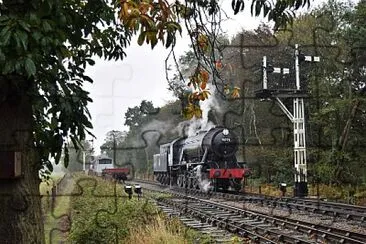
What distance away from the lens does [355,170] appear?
15781 mm

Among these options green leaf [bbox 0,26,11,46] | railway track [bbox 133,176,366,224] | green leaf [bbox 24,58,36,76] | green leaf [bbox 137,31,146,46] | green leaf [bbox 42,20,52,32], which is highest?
green leaf [bbox 42,20,52,32]

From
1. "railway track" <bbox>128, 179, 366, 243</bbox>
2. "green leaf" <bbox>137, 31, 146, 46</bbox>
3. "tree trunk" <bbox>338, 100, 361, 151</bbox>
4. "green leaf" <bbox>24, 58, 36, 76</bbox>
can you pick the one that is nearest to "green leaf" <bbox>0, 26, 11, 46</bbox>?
"green leaf" <bbox>24, 58, 36, 76</bbox>

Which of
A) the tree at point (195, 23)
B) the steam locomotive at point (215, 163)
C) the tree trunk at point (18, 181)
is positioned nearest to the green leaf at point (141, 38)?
the tree at point (195, 23)

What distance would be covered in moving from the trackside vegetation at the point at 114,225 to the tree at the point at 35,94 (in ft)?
8.84

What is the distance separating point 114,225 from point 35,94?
4257mm

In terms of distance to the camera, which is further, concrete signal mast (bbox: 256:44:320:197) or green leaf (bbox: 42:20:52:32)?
concrete signal mast (bbox: 256:44:320:197)

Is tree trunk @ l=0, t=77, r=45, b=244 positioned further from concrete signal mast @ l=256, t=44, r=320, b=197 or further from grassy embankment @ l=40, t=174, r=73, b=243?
concrete signal mast @ l=256, t=44, r=320, b=197

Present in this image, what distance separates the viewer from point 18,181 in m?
3.92

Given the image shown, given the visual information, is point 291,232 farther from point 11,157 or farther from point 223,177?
point 223,177

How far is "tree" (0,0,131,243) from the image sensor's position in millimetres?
3215

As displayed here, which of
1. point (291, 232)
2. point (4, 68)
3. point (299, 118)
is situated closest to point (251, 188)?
point (299, 118)

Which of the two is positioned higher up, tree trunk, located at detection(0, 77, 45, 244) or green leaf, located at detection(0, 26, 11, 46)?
green leaf, located at detection(0, 26, 11, 46)

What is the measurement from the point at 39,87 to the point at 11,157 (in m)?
0.56
